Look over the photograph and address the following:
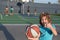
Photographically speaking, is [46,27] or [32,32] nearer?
[32,32]

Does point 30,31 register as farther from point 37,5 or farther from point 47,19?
point 37,5

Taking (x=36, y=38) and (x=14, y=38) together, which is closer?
(x=36, y=38)

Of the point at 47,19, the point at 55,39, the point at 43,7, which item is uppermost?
the point at 47,19

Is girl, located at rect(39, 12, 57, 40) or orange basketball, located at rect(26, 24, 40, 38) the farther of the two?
girl, located at rect(39, 12, 57, 40)

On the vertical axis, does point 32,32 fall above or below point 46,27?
above

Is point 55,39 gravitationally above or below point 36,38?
below

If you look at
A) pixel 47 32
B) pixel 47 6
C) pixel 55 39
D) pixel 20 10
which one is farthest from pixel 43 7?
pixel 47 32

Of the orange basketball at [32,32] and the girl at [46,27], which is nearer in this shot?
the orange basketball at [32,32]

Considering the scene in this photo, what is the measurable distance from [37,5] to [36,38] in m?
46.9

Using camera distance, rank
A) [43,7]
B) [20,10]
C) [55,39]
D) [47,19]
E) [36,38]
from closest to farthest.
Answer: [36,38] → [47,19] → [55,39] → [20,10] → [43,7]

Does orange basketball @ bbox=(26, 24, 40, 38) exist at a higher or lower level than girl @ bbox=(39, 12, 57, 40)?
higher

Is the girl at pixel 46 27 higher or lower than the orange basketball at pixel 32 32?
lower

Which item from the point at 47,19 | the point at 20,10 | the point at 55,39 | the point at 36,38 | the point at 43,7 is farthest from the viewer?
the point at 43,7

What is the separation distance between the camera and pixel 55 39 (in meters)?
12.0
